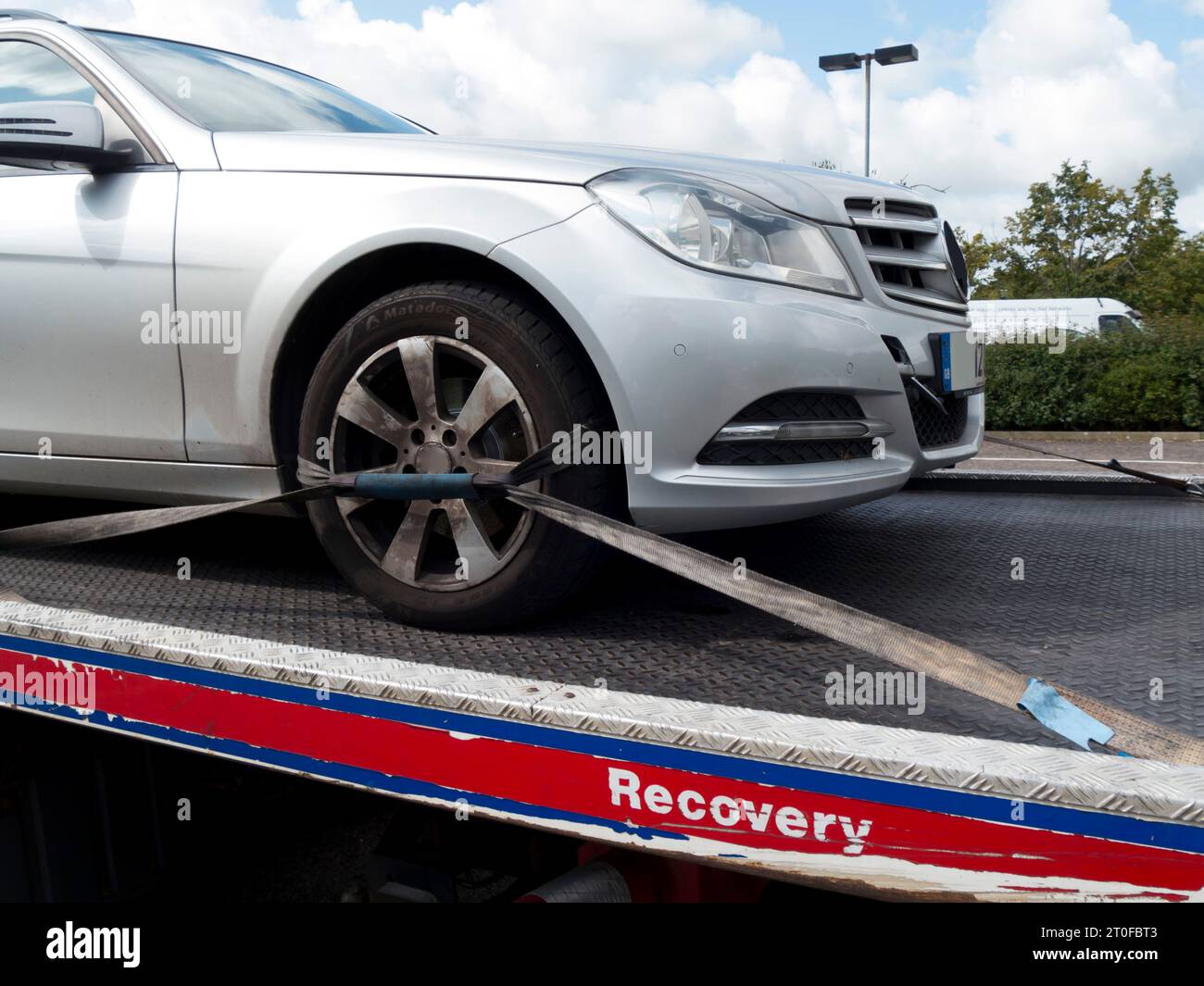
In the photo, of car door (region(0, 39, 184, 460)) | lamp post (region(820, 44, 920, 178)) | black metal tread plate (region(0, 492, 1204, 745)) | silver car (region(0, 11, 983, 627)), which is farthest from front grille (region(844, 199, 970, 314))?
lamp post (region(820, 44, 920, 178))

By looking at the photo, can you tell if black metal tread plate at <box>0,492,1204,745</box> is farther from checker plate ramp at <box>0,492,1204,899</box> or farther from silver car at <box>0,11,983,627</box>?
silver car at <box>0,11,983,627</box>

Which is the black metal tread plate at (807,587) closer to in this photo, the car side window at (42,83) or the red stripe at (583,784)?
the red stripe at (583,784)

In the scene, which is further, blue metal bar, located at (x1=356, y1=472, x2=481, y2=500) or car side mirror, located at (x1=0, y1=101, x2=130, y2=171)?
car side mirror, located at (x1=0, y1=101, x2=130, y2=171)

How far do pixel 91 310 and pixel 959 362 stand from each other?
2086mm

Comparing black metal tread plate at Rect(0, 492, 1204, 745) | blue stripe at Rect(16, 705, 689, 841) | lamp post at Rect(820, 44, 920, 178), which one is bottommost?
blue stripe at Rect(16, 705, 689, 841)

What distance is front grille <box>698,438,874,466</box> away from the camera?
7.02 feet

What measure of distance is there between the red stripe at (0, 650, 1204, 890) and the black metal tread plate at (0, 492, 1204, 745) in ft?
0.81

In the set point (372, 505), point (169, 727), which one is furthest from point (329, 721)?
point (372, 505)
